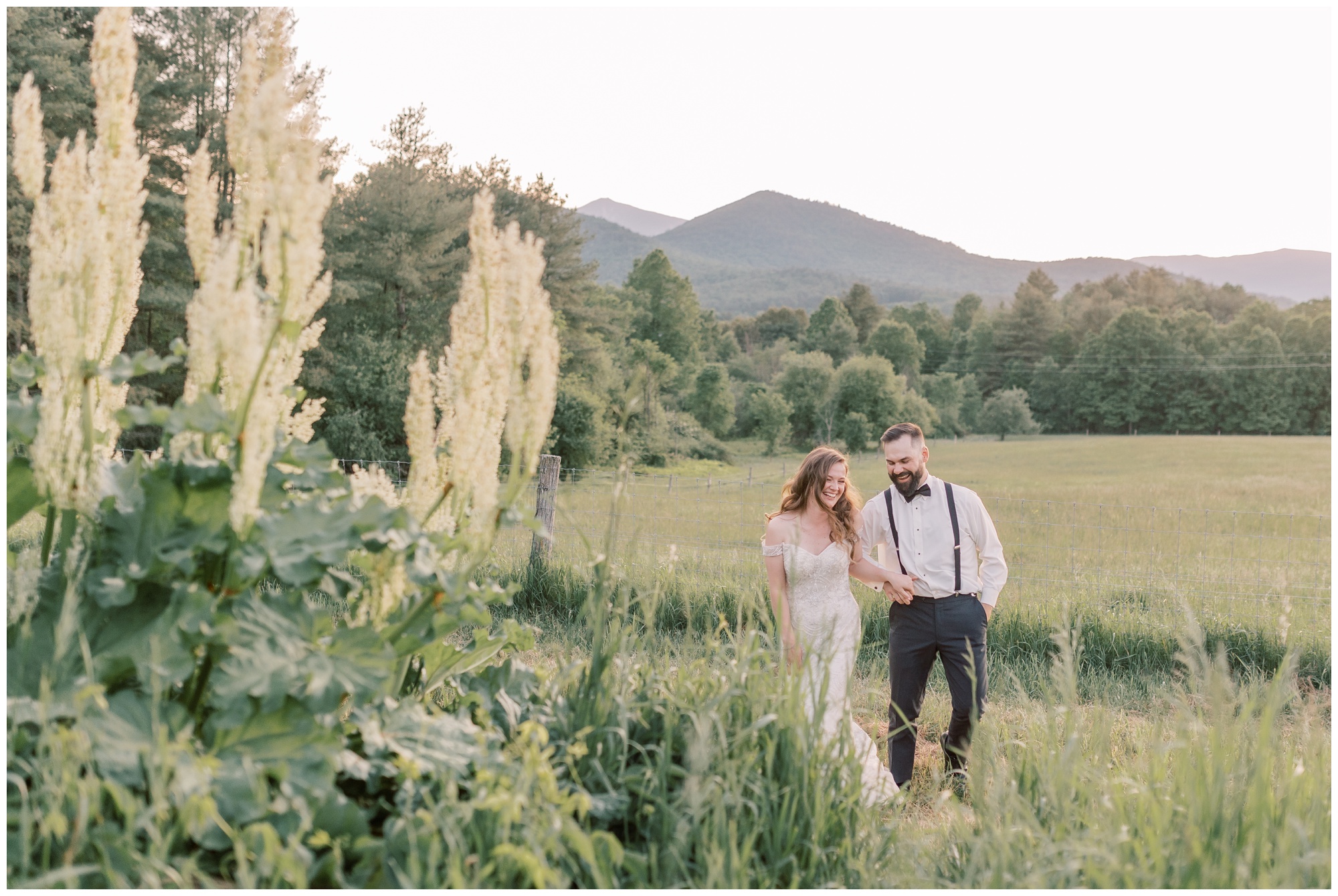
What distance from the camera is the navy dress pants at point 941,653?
4.40m

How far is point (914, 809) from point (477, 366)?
9.83 ft

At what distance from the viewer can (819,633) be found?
462 cm

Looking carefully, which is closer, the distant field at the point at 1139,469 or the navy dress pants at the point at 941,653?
the navy dress pants at the point at 941,653

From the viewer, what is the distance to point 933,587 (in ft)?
14.6

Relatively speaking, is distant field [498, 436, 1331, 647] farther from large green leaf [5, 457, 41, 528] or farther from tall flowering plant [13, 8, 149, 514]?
large green leaf [5, 457, 41, 528]

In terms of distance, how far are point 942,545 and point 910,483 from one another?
388mm

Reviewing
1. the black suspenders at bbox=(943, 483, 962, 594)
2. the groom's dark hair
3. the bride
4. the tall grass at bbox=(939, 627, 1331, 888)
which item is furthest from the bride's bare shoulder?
the tall grass at bbox=(939, 627, 1331, 888)

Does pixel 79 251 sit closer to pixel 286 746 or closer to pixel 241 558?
pixel 241 558

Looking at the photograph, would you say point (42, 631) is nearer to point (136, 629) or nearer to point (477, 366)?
point (136, 629)

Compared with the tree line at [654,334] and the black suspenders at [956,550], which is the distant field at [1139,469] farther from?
the black suspenders at [956,550]

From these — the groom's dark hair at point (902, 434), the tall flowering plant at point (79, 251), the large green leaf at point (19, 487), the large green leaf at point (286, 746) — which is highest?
the tall flowering plant at point (79, 251)

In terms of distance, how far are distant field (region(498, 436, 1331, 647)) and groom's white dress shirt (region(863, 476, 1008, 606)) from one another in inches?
35.1

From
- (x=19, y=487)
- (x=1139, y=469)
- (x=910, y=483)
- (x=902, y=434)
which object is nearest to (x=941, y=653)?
(x=910, y=483)

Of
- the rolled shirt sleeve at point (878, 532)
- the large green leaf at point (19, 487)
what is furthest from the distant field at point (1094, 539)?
the large green leaf at point (19, 487)
